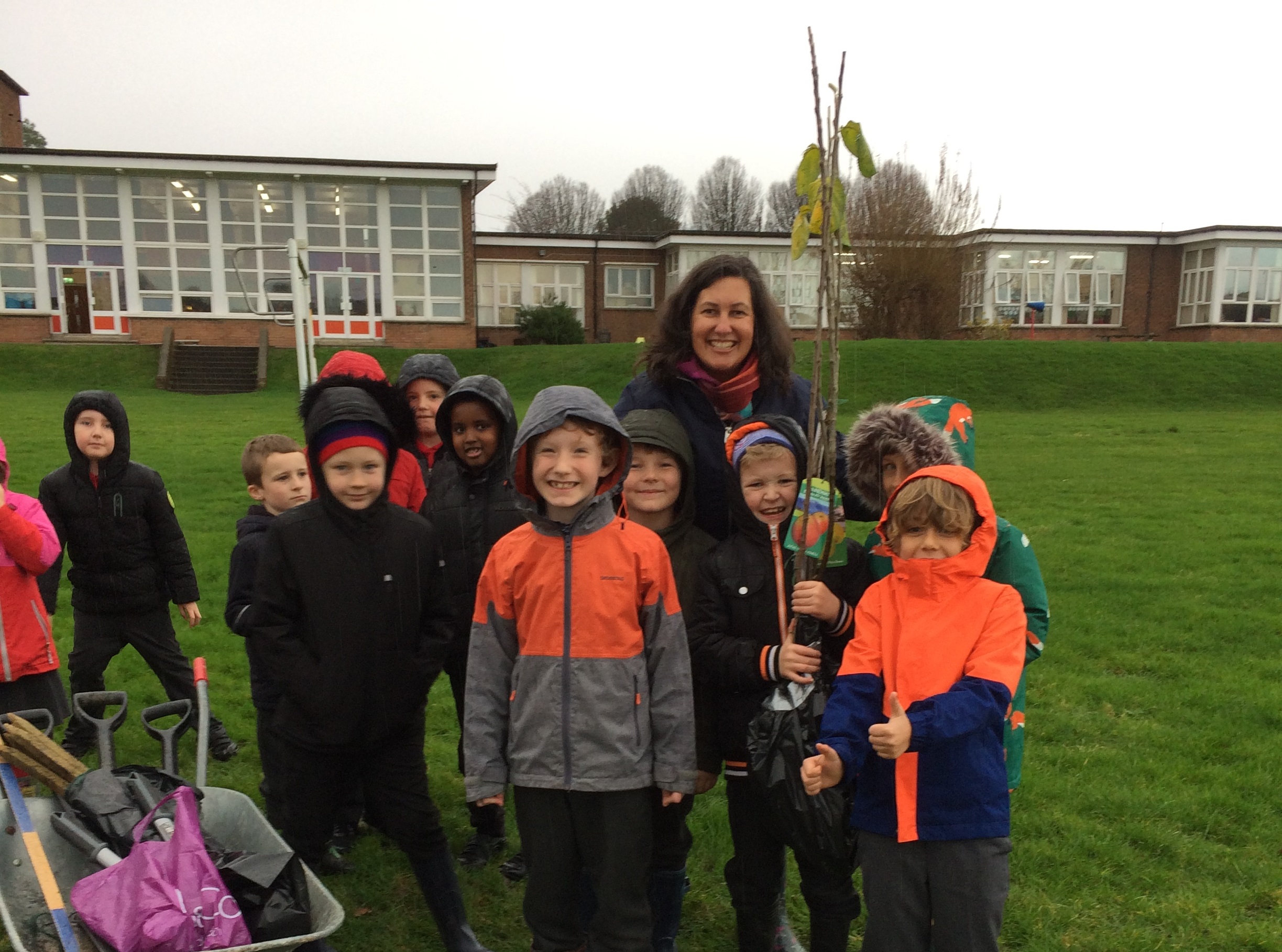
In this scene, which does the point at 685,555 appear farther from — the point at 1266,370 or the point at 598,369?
the point at 1266,370

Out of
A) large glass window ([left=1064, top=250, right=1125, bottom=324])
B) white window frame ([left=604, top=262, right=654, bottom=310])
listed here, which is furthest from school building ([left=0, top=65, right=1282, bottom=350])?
large glass window ([left=1064, top=250, right=1125, bottom=324])

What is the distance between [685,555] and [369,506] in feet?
3.23

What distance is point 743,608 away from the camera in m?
2.58

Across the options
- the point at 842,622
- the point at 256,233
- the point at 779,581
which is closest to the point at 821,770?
the point at 842,622

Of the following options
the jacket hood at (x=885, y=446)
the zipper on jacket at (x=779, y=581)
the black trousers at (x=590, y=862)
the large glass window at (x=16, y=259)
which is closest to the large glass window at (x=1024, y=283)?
the large glass window at (x=16, y=259)

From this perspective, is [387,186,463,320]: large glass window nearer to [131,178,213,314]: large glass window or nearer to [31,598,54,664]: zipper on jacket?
[131,178,213,314]: large glass window

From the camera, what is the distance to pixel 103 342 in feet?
95.0

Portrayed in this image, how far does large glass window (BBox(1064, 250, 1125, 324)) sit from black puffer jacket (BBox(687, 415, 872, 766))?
138 feet

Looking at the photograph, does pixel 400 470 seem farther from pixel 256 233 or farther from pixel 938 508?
pixel 256 233

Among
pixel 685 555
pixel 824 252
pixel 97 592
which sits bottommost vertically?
pixel 97 592

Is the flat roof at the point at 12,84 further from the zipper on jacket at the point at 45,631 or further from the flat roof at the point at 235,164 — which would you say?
the zipper on jacket at the point at 45,631

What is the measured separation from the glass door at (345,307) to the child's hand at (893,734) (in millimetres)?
Result: 31462

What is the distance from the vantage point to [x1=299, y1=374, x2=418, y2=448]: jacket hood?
9.75ft

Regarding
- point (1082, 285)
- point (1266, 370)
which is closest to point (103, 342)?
point (1266, 370)
